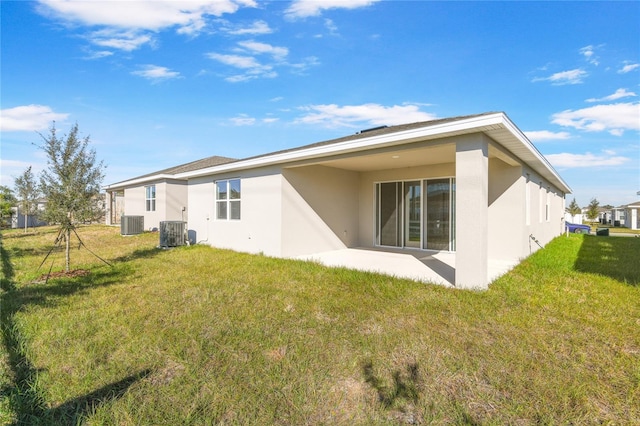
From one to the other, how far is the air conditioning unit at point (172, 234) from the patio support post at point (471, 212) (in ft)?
32.0

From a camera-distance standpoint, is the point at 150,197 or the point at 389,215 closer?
the point at 389,215

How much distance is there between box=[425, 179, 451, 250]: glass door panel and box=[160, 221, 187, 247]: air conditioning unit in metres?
8.86

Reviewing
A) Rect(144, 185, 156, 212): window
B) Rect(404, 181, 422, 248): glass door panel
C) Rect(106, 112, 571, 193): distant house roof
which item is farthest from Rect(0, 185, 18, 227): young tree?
Rect(404, 181, 422, 248): glass door panel

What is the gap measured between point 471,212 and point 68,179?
336 inches

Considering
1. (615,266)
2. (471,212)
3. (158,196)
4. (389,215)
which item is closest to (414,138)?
(471,212)

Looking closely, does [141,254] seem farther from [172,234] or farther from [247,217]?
[247,217]

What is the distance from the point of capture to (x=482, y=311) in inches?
164

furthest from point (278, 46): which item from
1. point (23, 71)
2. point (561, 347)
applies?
point (561, 347)

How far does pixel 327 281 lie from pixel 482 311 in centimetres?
268

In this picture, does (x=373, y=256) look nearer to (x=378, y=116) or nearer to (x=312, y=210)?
(x=312, y=210)

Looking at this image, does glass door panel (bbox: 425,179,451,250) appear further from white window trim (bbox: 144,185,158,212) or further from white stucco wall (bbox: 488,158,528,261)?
white window trim (bbox: 144,185,158,212)

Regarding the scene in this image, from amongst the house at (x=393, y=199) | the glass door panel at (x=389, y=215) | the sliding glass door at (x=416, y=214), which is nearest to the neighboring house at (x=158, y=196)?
the house at (x=393, y=199)

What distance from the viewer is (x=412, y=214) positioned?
9961mm

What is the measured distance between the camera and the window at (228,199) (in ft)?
33.6
